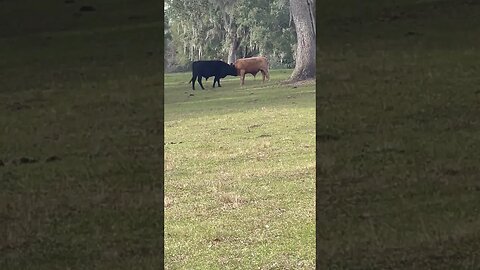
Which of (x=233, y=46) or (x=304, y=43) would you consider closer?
(x=233, y=46)

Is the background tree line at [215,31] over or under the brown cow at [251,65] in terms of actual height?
over

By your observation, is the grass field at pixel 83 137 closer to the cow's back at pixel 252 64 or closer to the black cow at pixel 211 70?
the black cow at pixel 211 70

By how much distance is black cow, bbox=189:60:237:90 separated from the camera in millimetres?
1673

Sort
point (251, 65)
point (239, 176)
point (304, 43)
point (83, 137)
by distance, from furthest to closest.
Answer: point (304, 43) < point (251, 65) < point (239, 176) < point (83, 137)

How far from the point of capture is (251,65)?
1801mm

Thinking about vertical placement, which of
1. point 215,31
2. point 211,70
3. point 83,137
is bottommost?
→ point 83,137

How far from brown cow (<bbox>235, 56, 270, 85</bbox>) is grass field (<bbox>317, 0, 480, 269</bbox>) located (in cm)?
27

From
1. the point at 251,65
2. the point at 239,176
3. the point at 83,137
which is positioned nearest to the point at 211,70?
the point at 251,65

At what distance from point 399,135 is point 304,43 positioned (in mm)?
554

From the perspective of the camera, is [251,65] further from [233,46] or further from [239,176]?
[239,176]

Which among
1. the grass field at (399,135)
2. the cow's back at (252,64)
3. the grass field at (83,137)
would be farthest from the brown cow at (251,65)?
the grass field at (83,137)

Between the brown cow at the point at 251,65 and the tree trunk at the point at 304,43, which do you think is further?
the tree trunk at the point at 304,43

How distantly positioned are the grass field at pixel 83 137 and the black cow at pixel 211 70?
275 millimetres

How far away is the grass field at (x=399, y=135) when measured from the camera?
144cm
